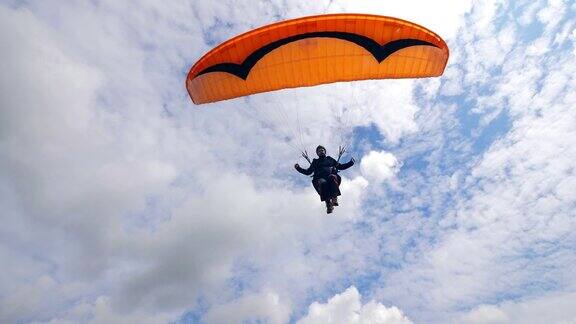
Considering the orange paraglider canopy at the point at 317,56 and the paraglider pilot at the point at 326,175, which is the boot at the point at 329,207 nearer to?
the paraglider pilot at the point at 326,175

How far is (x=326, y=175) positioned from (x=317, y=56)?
3.60m

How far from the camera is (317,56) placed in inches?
575

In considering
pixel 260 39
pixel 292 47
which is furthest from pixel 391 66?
pixel 260 39

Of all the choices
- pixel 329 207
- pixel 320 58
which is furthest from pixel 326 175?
pixel 320 58

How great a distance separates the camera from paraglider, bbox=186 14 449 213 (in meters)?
13.8

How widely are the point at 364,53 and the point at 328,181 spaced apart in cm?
397

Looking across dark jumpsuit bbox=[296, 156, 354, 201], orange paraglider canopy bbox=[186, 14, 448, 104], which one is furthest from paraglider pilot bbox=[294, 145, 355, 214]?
orange paraglider canopy bbox=[186, 14, 448, 104]

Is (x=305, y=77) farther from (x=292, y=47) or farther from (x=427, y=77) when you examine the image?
(x=427, y=77)

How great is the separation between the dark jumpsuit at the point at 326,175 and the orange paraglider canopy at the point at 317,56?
2.55 metres

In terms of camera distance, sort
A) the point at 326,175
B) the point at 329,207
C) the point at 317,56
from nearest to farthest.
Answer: the point at 317,56, the point at 329,207, the point at 326,175

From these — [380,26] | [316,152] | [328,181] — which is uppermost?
[380,26]

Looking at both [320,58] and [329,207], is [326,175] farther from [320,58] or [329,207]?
[320,58]

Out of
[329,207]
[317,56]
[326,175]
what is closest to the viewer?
[317,56]

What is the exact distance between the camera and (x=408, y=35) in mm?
14219
